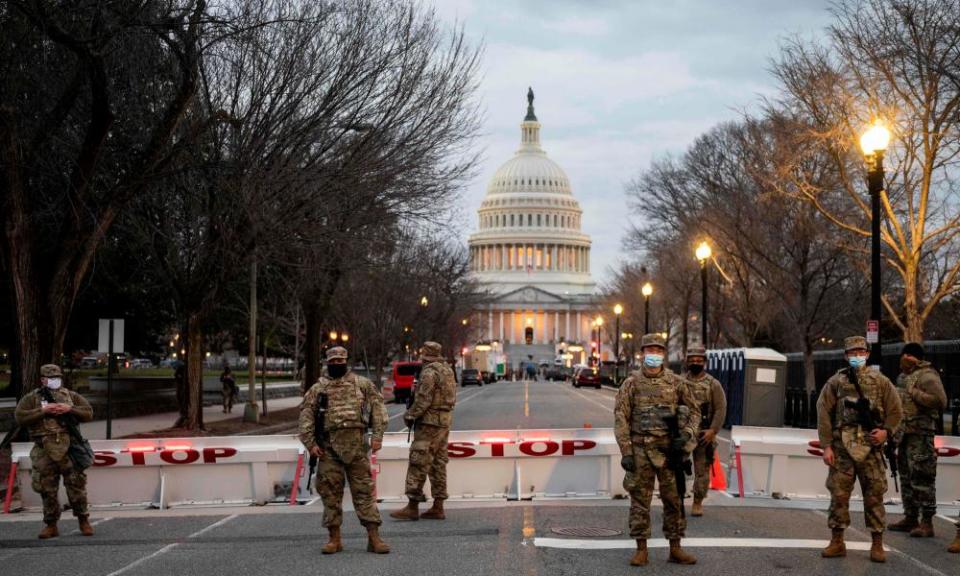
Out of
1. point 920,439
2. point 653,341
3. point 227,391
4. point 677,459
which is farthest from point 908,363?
point 227,391

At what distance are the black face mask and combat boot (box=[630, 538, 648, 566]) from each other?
2989 millimetres

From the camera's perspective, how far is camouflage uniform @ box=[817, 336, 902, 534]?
34.2ft

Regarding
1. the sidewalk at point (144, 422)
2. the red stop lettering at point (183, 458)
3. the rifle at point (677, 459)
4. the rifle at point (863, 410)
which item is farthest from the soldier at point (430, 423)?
the sidewalk at point (144, 422)

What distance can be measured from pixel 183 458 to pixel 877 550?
7902 millimetres

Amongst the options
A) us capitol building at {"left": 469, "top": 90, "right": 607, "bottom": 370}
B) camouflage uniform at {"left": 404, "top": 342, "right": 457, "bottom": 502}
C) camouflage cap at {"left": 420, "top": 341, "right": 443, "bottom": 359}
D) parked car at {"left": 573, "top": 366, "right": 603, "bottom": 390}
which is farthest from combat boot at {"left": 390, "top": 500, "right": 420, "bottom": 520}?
us capitol building at {"left": 469, "top": 90, "right": 607, "bottom": 370}

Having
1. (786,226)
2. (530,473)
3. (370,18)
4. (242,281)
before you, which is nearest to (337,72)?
(370,18)

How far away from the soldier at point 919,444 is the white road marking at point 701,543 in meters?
0.86

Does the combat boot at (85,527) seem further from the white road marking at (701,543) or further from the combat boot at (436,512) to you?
the white road marking at (701,543)

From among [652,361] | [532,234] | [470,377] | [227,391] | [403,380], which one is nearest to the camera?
[652,361]

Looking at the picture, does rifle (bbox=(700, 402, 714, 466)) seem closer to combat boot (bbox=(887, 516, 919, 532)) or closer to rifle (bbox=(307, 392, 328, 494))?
combat boot (bbox=(887, 516, 919, 532))

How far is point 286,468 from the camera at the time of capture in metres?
14.7

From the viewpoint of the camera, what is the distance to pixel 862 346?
1088 centimetres

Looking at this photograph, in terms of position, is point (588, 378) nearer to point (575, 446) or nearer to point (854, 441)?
point (575, 446)

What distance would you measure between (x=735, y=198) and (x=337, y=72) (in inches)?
860
